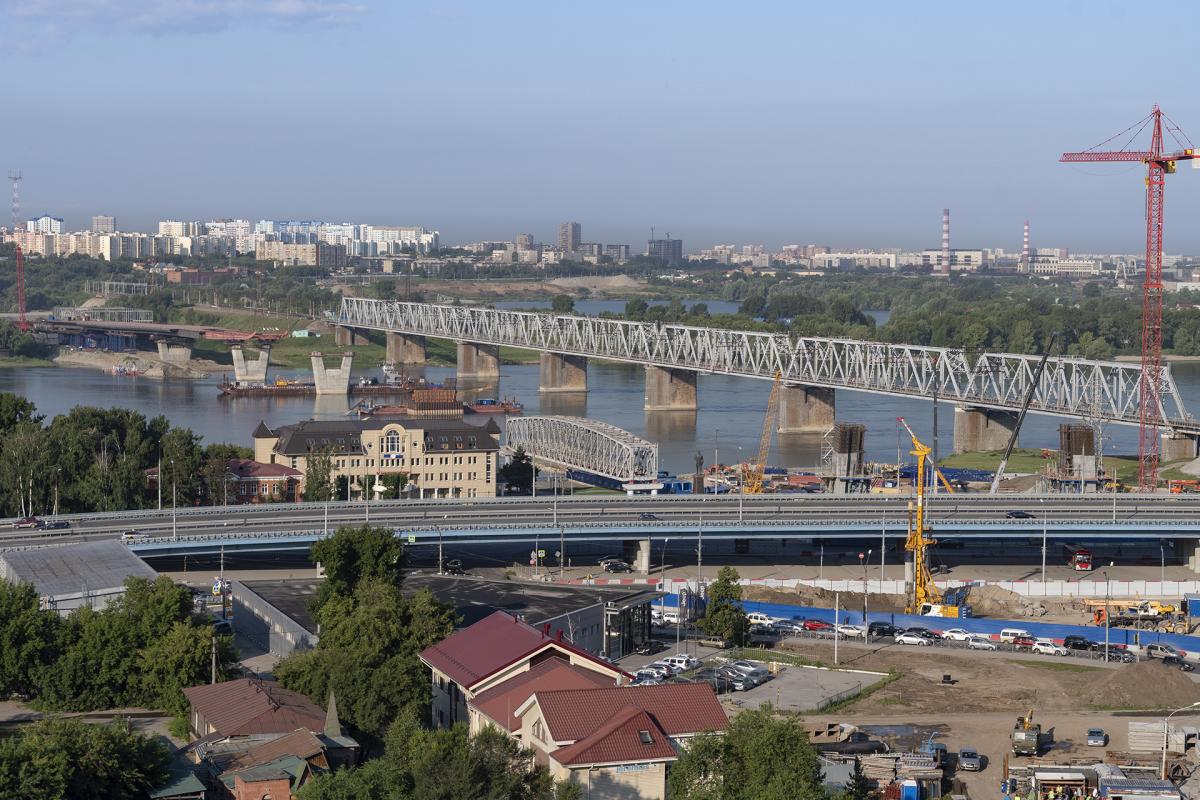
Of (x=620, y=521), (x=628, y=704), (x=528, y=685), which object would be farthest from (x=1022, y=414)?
(x=628, y=704)

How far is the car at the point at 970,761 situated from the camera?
1337 centimetres

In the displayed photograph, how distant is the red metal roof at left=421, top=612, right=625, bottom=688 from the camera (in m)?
12.9

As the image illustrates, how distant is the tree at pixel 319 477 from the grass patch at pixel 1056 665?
1142 cm

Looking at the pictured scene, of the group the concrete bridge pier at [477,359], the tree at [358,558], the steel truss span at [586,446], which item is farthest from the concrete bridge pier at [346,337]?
the tree at [358,558]

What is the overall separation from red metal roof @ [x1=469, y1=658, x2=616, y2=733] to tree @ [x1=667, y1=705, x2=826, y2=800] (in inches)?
57.5

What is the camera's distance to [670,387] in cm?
Answer: 4847

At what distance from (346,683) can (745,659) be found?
15.4 feet

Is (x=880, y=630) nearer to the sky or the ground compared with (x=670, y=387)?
nearer to the ground

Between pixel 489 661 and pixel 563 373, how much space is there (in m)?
41.5

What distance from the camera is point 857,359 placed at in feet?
143

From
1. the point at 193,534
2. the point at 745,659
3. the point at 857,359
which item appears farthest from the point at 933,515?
the point at 857,359

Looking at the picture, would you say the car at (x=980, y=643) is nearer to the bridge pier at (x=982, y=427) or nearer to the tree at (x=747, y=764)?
the tree at (x=747, y=764)

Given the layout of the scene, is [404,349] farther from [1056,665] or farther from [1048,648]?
[1056,665]

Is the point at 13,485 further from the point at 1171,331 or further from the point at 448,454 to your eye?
the point at 1171,331
